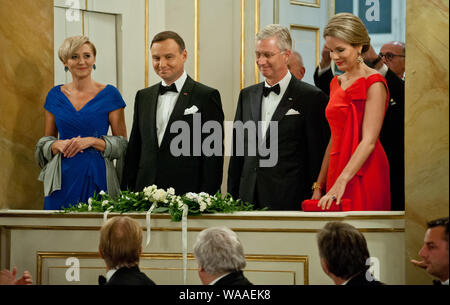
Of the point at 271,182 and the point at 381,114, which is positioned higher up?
the point at 381,114

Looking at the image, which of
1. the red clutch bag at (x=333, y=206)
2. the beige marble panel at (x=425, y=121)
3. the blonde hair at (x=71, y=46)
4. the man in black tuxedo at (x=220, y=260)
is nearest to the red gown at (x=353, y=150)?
the red clutch bag at (x=333, y=206)

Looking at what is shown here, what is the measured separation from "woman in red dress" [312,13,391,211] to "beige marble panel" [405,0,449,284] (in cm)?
32

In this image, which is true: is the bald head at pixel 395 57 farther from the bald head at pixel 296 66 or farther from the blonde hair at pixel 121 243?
the blonde hair at pixel 121 243

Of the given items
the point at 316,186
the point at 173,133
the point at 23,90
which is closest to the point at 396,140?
the point at 316,186

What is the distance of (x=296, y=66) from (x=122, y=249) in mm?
2779

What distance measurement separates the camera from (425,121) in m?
4.50

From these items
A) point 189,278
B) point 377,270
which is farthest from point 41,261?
point 377,270

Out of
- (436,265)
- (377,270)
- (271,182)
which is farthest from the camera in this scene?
(271,182)

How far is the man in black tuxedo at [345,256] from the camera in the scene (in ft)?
12.5

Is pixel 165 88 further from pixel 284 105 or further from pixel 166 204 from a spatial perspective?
pixel 166 204

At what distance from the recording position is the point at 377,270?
4.62m

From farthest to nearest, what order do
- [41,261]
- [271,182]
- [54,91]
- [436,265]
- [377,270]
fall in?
[54,91] → [271,182] → [41,261] → [377,270] → [436,265]

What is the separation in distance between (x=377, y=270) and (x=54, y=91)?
8.29 feet

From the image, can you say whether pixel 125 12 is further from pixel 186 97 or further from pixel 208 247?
pixel 208 247
